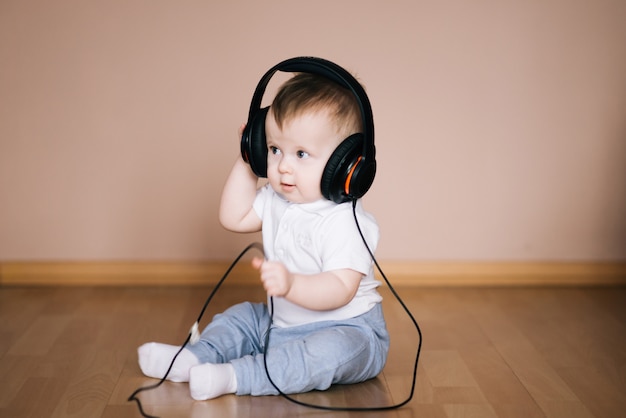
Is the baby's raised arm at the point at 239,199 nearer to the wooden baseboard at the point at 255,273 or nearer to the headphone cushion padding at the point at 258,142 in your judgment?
the headphone cushion padding at the point at 258,142

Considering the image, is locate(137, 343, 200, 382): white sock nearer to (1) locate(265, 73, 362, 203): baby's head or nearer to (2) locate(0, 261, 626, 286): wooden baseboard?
(1) locate(265, 73, 362, 203): baby's head

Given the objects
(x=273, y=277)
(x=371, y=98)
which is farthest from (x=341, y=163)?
(x=371, y=98)

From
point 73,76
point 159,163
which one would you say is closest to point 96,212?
point 159,163

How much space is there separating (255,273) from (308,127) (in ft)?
2.78

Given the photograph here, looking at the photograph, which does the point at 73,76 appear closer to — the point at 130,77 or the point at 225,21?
the point at 130,77

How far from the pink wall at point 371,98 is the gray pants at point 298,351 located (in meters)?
0.60

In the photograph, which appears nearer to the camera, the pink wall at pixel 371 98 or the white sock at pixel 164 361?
the white sock at pixel 164 361

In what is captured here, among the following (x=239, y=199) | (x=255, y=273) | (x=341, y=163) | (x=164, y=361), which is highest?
(x=341, y=163)

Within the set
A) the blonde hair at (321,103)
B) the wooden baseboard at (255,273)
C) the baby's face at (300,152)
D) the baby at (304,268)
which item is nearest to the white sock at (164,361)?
the baby at (304,268)

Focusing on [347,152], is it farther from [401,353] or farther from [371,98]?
[371,98]

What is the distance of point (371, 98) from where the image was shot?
6.84 ft

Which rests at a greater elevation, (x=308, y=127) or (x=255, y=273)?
(x=308, y=127)

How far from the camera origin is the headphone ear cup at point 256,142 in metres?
1.42

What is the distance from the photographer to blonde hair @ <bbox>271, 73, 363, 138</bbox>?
1.37 meters
